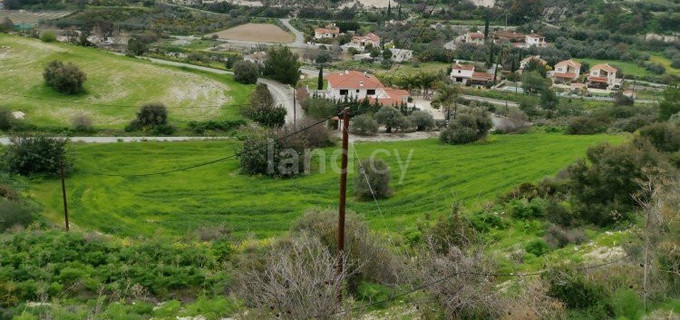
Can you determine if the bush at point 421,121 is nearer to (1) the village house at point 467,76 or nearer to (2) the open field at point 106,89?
(2) the open field at point 106,89

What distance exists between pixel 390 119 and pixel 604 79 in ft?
140

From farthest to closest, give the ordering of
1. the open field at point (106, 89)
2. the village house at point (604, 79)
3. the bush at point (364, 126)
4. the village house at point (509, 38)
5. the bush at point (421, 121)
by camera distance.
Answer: the village house at point (509, 38) → the village house at point (604, 79) → the bush at point (421, 121) → the open field at point (106, 89) → the bush at point (364, 126)

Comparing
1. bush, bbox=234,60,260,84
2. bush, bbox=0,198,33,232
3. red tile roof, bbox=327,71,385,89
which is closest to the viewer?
bush, bbox=0,198,33,232

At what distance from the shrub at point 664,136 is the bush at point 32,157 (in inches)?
945

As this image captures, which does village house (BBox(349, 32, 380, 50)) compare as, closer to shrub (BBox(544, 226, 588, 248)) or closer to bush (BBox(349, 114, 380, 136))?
bush (BBox(349, 114, 380, 136))

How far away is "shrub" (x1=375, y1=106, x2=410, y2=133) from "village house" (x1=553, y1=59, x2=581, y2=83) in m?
40.1

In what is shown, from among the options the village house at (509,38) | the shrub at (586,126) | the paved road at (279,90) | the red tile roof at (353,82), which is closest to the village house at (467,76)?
the red tile roof at (353,82)

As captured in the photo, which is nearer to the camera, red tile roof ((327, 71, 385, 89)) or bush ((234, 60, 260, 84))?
red tile roof ((327, 71, 385, 89))

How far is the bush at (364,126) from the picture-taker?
39219mm

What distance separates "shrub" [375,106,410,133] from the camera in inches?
1599

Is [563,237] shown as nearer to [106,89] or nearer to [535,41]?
[106,89]

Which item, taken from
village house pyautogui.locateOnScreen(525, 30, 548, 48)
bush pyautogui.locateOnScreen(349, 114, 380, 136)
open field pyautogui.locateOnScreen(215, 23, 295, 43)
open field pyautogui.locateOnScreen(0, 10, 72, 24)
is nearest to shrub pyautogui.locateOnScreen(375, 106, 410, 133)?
bush pyautogui.locateOnScreen(349, 114, 380, 136)

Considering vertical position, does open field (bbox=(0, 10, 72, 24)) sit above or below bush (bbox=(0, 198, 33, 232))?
above

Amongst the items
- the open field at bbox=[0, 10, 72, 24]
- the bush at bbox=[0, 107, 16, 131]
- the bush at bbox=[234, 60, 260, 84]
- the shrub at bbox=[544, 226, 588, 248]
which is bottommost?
the bush at bbox=[0, 107, 16, 131]
